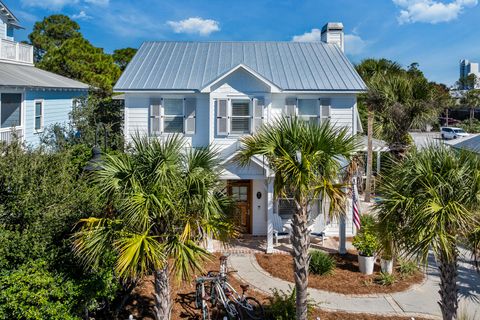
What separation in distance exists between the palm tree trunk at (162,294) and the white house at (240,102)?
282 inches

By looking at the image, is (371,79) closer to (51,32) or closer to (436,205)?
(436,205)

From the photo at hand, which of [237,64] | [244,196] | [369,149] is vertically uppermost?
[237,64]

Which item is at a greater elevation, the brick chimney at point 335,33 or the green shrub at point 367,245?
the brick chimney at point 335,33

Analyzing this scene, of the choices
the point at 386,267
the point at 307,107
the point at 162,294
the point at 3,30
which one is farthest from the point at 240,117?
the point at 3,30

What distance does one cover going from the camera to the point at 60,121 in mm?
22125

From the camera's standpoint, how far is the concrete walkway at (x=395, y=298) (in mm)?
10383

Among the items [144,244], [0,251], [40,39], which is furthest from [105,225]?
[40,39]

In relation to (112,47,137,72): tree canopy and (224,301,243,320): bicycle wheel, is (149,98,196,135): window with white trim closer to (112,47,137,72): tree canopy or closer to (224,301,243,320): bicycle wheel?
(224,301,243,320): bicycle wheel

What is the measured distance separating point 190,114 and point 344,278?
365 inches

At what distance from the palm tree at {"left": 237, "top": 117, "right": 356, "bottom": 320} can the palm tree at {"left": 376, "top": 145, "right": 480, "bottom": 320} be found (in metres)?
1.16

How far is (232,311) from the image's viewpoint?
9617 millimetres

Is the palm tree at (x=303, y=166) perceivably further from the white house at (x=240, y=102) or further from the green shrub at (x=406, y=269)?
the green shrub at (x=406, y=269)

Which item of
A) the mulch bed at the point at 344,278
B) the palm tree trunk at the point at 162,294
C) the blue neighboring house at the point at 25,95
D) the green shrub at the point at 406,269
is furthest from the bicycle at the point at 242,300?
the blue neighboring house at the point at 25,95

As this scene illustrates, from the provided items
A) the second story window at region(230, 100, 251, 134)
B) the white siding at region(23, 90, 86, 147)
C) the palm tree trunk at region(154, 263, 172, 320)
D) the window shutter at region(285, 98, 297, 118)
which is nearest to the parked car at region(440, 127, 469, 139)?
the window shutter at region(285, 98, 297, 118)
